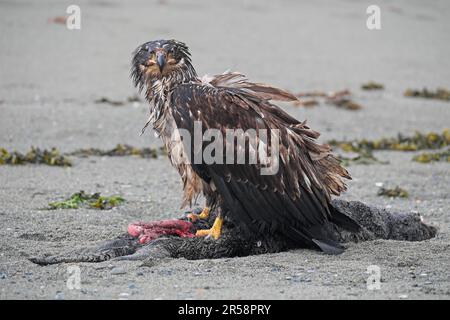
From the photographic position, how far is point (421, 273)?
7160mm

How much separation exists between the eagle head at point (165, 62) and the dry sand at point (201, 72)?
1541 millimetres

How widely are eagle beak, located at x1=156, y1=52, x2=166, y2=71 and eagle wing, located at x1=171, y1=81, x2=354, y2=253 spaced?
25cm

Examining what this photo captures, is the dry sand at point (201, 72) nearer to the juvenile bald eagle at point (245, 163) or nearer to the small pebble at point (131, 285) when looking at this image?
the small pebble at point (131, 285)

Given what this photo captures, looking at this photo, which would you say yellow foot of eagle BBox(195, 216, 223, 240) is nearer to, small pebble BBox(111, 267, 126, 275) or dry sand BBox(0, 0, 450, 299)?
dry sand BBox(0, 0, 450, 299)

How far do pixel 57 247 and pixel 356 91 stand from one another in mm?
9600

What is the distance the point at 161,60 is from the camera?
7.78 metres

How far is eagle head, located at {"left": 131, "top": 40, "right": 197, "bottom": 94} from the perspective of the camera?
789 centimetres

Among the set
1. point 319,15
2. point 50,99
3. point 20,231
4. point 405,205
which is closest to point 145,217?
point 20,231

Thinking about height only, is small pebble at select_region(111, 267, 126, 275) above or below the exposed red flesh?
below

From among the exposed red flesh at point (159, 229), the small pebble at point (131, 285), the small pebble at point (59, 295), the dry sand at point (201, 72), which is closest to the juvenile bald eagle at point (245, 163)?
the exposed red flesh at point (159, 229)

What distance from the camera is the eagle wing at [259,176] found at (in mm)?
7500

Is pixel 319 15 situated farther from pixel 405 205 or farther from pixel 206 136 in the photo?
pixel 206 136

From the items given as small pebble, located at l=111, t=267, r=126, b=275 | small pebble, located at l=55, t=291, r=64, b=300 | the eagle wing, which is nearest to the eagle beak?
the eagle wing
